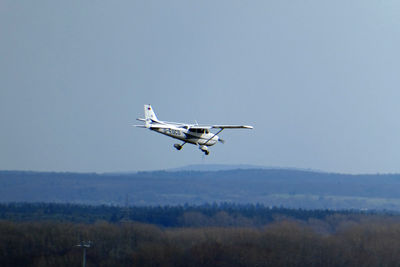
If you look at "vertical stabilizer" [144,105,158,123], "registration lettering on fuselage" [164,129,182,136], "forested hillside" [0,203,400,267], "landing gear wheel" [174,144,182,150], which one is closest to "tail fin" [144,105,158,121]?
"vertical stabilizer" [144,105,158,123]

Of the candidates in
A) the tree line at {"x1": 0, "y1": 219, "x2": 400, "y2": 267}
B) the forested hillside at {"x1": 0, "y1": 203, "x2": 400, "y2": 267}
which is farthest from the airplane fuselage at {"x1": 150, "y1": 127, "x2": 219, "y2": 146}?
the tree line at {"x1": 0, "y1": 219, "x2": 400, "y2": 267}

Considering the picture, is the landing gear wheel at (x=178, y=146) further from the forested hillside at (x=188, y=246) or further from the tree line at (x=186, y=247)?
the tree line at (x=186, y=247)

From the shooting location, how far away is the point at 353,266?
141 m

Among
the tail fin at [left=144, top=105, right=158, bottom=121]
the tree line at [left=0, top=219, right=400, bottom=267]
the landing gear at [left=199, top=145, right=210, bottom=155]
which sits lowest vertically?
the tree line at [left=0, top=219, right=400, bottom=267]

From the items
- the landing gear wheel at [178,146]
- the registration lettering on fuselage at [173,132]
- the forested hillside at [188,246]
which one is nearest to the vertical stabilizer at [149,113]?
the registration lettering on fuselage at [173,132]

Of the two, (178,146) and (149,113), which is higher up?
(149,113)

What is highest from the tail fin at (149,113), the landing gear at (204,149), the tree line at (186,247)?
the tail fin at (149,113)

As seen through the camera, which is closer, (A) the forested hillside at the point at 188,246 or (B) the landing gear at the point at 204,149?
→ (B) the landing gear at the point at 204,149

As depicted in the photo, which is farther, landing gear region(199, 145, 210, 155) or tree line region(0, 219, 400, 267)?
tree line region(0, 219, 400, 267)

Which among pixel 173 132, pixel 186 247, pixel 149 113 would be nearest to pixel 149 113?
pixel 149 113

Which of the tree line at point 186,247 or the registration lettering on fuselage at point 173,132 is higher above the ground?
the registration lettering on fuselage at point 173,132

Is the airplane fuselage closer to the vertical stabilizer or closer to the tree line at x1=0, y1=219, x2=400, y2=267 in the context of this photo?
the vertical stabilizer

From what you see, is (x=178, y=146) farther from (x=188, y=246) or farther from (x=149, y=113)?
(x=188, y=246)

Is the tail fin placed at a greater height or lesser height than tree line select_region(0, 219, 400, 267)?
greater
